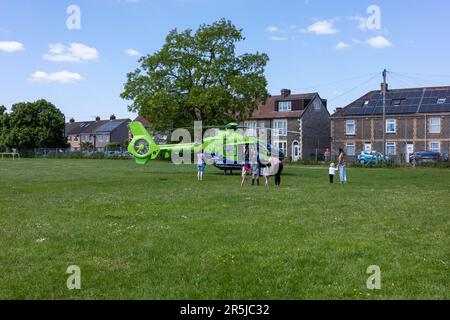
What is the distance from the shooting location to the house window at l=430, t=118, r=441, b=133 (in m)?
57.0

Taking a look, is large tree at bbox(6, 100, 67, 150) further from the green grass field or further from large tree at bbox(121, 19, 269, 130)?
the green grass field

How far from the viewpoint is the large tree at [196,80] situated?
43.3 metres

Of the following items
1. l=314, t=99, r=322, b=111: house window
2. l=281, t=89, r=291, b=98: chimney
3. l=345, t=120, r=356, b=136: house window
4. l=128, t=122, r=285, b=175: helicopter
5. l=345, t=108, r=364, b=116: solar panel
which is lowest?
l=128, t=122, r=285, b=175: helicopter

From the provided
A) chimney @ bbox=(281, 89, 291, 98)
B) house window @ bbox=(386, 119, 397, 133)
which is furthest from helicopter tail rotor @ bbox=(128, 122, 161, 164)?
chimney @ bbox=(281, 89, 291, 98)

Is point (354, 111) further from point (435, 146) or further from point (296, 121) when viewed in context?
point (435, 146)

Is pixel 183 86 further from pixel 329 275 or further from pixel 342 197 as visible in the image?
pixel 329 275

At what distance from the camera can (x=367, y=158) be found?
5194 cm

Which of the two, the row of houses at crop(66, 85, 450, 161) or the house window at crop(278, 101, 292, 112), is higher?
the house window at crop(278, 101, 292, 112)

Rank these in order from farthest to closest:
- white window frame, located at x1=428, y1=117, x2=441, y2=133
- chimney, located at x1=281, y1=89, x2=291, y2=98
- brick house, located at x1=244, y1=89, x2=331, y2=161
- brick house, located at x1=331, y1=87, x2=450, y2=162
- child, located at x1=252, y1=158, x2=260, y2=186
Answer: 1. chimney, located at x1=281, y1=89, x2=291, y2=98
2. brick house, located at x1=244, y1=89, x2=331, y2=161
3. brick house, located at x1=331, y1=87, x2=450, y2=162
4. white window frame, located at x1=428, y1=117, x2=441, y2=133
5. child, located at x1=252, y1=158, x2=260, y2=186

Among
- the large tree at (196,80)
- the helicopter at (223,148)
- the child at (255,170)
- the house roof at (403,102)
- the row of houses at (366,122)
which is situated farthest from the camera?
the house roof at (403,102)

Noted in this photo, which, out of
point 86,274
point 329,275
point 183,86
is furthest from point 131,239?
point 183,86

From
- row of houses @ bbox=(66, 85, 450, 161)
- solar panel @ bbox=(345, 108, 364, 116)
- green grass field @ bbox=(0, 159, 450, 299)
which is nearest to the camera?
green grass field @ bbox=(0, 159, 450, 299)

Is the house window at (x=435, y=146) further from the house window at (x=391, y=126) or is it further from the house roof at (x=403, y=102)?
the house window at (x=391, y=126)

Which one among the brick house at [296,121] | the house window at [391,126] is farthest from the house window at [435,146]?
the brick house at [296,121]
